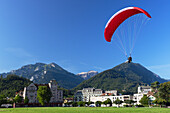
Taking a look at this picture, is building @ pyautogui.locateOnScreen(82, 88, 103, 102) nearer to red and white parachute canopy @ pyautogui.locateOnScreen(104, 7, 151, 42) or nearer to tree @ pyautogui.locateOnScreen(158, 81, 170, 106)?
tree @ pyautogui.locateOnScreen(158, 81, 170, 106)

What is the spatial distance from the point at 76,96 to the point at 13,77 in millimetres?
57358

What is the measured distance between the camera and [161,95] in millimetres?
66875

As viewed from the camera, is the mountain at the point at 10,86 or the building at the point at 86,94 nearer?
the mountain at the point at 10,86

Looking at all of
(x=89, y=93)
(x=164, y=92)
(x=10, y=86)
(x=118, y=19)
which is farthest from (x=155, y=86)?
(x=10, y=86)

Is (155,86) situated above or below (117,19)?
below

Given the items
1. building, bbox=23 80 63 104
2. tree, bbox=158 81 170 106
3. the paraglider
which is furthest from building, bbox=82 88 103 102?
the paraglider

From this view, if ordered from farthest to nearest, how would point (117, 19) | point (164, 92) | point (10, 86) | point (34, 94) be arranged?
point (10, 86) → point (34, 94) → point (164, 92) → point (117, 19)

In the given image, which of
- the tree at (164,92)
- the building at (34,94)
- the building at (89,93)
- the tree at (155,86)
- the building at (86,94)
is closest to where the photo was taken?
the tree at (164,92)

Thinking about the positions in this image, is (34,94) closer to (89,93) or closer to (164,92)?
(89,93)

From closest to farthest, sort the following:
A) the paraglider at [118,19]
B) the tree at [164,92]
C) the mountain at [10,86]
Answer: the paraglider at [118,19]
the tree at [164,92]
the mountain at [10,86]

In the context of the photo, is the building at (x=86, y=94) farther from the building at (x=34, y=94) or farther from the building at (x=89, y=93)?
the building at (x=34, y=94)

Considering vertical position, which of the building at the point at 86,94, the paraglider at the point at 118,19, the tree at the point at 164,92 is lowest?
the building at the point at 86,94

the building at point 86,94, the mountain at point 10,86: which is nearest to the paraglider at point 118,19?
the mountain at point 10,86

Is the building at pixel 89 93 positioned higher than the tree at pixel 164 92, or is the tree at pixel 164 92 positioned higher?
the tree at pixel 164 92
